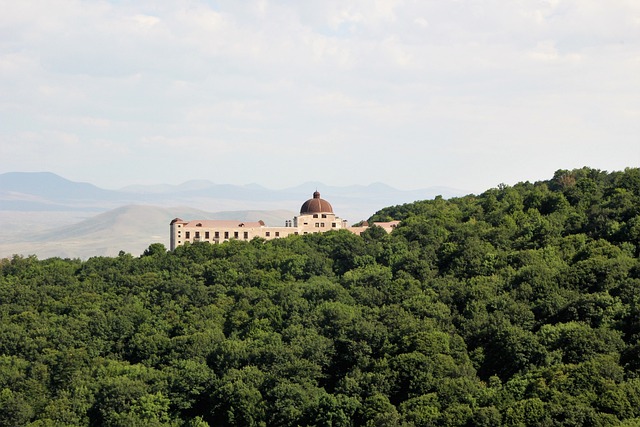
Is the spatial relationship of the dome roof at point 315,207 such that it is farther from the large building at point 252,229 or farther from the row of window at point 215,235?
the row of window at point 215,235

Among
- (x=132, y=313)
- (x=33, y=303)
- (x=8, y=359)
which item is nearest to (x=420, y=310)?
(x=132, y=313)

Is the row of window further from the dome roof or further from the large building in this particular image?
the dome roof

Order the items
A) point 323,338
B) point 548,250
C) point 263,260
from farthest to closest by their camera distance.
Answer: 1. point 263,260
2. point 548,250
3. point 323,338

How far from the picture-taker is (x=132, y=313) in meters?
72.5

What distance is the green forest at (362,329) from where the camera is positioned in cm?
5081

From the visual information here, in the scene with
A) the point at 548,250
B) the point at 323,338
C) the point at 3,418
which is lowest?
the point at 3,418

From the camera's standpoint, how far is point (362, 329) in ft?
199

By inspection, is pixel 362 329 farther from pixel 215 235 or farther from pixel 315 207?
pixel 215 235

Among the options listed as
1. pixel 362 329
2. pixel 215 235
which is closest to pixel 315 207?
pixel 215 235

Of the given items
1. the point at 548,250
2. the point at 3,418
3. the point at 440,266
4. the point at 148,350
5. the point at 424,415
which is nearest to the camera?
the point at 424,415

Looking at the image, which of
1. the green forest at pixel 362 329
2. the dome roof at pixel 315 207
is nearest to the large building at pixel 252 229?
the dome roof at pixel 315 207

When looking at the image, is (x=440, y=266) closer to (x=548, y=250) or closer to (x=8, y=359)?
(x=548, y=250)

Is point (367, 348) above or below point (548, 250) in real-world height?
below

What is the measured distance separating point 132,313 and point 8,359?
33.6 ft
